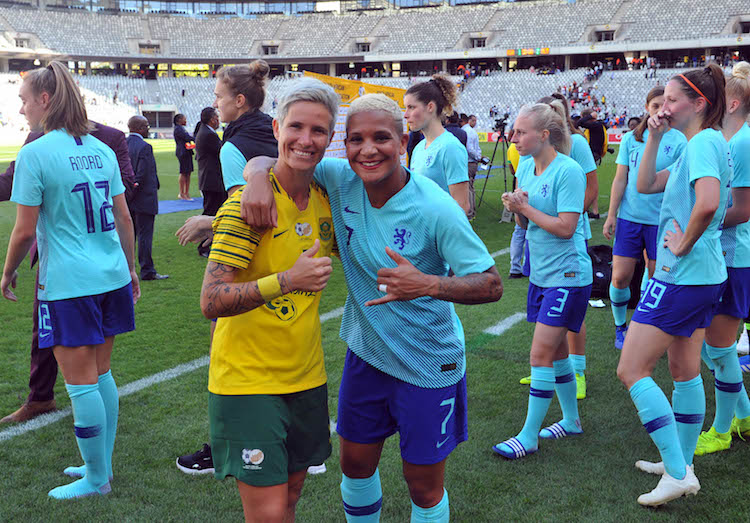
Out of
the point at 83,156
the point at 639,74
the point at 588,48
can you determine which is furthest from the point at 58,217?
the point at 588,48

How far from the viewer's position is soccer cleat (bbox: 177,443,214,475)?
11.4 feet

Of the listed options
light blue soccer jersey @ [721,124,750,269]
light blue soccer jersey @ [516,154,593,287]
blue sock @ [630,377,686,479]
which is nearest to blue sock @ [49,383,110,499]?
light blue soccer jersey @ [516,154,593,287]

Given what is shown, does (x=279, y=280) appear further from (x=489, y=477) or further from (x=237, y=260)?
(x=489, y=477)

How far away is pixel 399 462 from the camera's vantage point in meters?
3.64

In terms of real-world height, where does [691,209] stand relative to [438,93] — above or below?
below

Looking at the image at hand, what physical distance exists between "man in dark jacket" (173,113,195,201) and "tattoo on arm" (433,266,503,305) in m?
11.9

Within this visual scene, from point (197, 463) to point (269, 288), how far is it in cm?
200

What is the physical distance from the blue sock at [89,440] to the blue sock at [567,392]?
98.1 inches

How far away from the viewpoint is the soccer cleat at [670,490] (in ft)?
10.1

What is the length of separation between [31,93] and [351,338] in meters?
1.99

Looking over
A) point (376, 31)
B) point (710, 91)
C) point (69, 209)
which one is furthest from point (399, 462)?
point (376, 31)

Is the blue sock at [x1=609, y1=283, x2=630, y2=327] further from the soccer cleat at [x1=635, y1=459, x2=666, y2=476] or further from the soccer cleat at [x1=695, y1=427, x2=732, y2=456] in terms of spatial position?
the soccer cleat at [x1=635, y1=459, x2=666, y2=476]

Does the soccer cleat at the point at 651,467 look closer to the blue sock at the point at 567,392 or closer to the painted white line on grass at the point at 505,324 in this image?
the blue sock at the point at 567,392

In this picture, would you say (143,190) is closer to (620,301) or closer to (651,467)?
(620,301)
